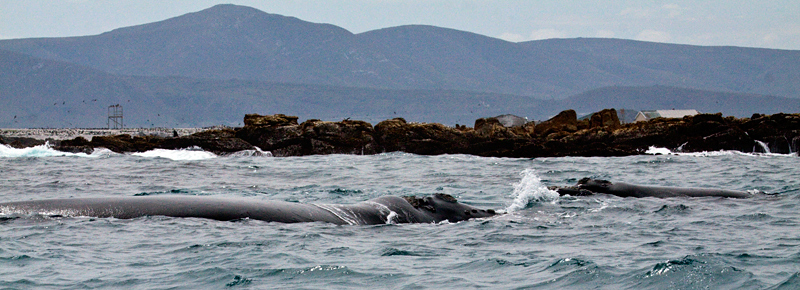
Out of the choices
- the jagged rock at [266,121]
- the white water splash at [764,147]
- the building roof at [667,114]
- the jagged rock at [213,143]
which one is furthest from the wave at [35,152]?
the building roof at [667,114]

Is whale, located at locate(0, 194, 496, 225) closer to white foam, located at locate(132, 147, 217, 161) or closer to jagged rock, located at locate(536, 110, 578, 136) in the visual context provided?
white foam, located at locate(132, 147, 217, 161)

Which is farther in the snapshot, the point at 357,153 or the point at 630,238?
the point at 357,153

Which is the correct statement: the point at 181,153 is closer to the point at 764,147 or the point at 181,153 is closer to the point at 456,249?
the point at 764,147

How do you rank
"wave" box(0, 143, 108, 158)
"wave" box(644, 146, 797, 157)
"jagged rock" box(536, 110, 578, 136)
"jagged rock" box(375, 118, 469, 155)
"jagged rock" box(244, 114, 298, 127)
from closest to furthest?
"wave" box(644, 146, 797, 157) → "wave" box(0, 143, 108, 158) → "jagged rock" box(375, 118, 469, 155) → "jagged rock" box(244, 114, 298, 127) → "jagged rock" box(536, 110, 578, 136)

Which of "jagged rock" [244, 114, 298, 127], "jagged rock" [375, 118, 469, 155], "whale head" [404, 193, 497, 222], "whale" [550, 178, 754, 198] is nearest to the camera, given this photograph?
"whale head" [404, 193, 497, 222]

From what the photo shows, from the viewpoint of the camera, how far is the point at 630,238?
12.0 m

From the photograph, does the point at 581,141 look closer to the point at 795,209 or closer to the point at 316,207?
the point at 795,209

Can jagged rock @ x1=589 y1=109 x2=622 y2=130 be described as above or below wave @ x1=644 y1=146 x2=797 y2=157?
above

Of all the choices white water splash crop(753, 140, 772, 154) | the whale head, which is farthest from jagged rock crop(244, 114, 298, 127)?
the whale head

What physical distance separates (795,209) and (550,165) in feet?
57.5

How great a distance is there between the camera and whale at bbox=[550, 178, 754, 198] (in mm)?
16781

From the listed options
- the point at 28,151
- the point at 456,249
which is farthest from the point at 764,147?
the point at 28,151

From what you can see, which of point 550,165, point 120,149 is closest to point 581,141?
point 550,165

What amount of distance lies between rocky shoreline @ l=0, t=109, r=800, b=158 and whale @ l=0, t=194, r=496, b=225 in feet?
96.6
